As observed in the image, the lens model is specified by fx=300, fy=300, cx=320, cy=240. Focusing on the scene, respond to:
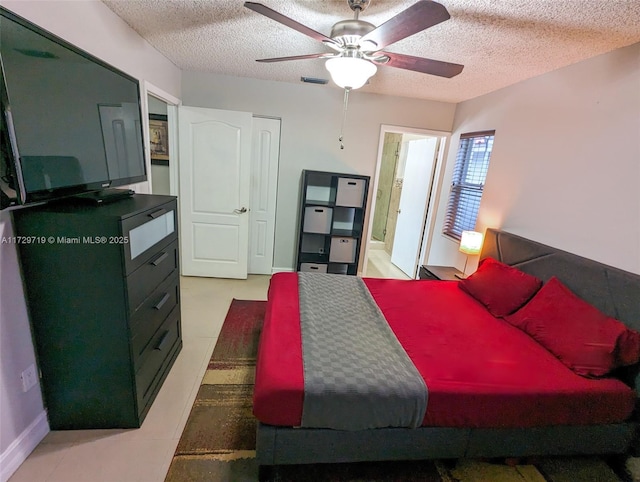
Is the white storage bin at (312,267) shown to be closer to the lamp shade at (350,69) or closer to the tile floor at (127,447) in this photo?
the tile floor at (127,447)

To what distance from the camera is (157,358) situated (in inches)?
77.1

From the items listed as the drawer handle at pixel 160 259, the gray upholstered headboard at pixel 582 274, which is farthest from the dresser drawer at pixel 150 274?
the gray upholstered headboard at pixel 582 274

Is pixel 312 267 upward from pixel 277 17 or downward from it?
downward

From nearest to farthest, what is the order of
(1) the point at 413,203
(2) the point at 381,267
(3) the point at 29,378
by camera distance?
1. (3) the point at 29,378
2. (1) the point at 413,203
3. (2) the point at 381,267

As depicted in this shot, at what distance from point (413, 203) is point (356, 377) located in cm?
353

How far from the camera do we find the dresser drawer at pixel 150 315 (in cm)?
166

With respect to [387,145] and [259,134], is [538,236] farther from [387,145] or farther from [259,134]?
[387,145]

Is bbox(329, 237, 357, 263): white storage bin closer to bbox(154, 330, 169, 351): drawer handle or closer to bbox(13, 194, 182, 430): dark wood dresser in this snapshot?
bbox(154, 330, 169, 351): drawer handle

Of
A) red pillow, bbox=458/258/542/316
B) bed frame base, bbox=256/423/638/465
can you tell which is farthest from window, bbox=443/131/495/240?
bed frame base, bbox=256/423/638/465

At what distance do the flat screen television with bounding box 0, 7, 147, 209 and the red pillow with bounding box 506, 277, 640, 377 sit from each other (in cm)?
283

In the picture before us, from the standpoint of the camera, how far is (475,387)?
4.83ft

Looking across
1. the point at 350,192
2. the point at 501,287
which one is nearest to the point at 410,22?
the point at 501,287

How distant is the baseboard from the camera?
1.40 m

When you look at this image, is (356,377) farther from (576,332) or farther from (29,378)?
(29,378)
